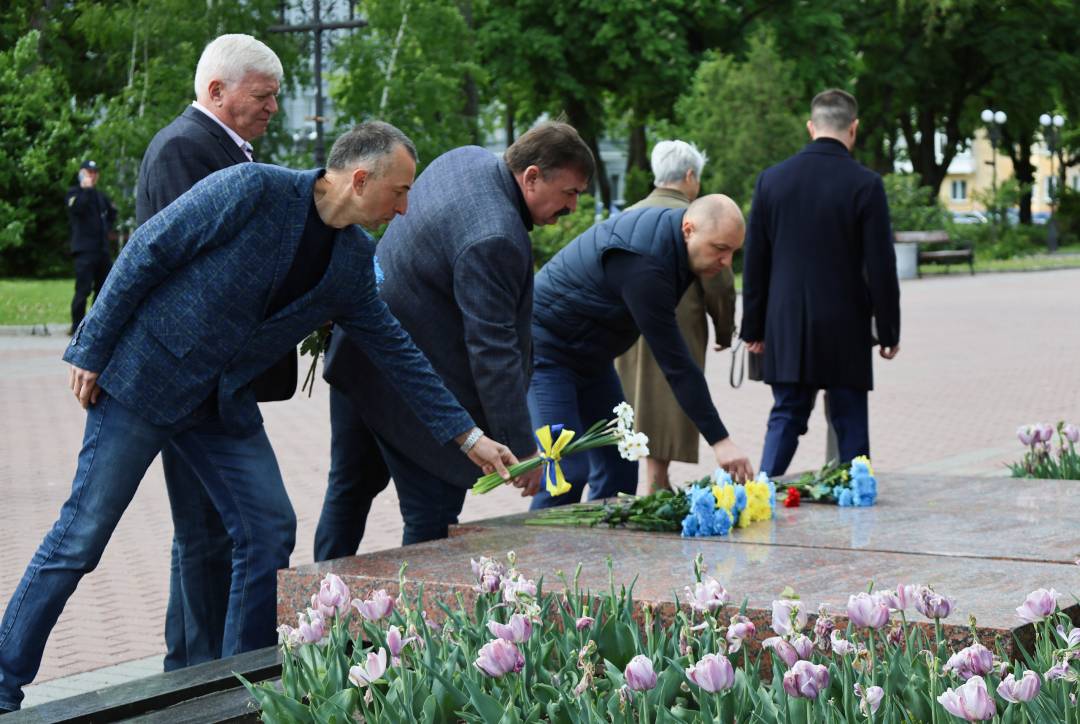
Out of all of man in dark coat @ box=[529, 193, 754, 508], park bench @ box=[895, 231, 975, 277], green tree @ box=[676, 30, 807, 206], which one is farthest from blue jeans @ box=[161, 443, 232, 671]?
park bench @ box=[895, 231, 975, 277]

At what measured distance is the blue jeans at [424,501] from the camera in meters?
4.98

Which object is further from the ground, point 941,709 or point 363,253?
point 363,253

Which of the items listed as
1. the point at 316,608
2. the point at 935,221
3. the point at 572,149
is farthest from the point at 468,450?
the point at 935,221

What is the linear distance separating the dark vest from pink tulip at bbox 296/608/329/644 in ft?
9.04

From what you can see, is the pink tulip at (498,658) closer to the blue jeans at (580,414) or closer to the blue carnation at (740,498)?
the blue carnation at (740,498)

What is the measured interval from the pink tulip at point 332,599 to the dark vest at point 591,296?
8.69 ft

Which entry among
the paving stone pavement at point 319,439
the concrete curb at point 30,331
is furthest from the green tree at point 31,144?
the paving stone pavement at point 319,439

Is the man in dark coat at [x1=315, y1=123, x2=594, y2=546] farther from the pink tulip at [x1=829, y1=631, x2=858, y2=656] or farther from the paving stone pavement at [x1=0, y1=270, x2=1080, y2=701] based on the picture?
the pink tulip at [x1=829, y1=631, x2=858, y2=656]

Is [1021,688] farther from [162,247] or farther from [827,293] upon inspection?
[827,293]

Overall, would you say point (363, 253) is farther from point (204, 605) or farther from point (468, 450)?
point (204, 605)

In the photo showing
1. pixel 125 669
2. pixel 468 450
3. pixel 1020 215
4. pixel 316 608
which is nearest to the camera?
pixel 316 608

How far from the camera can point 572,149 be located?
471 centimetres

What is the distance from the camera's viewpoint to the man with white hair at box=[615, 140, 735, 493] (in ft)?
24.0

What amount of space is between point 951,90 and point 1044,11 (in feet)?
11.6
